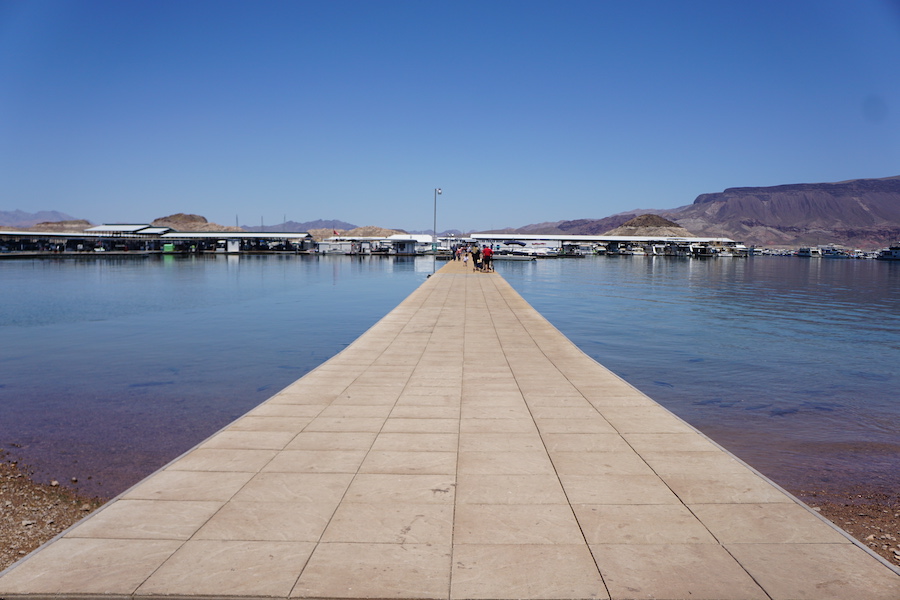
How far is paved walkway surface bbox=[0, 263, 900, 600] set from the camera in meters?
3.68

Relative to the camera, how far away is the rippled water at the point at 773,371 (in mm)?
8711

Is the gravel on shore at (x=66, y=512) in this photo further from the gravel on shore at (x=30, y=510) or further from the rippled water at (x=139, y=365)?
the rippled water at (x=139, y=365)

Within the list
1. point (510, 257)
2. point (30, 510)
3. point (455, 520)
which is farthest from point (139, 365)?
point (510, 257)

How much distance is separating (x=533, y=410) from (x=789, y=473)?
11.6 feet

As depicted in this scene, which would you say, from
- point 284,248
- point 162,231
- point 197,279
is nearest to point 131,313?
point 197,279

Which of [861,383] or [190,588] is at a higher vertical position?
[190,588]

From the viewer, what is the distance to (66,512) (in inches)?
255

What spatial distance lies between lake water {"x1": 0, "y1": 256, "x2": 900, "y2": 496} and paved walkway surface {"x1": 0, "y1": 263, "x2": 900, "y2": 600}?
270cm

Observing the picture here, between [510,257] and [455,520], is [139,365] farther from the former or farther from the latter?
[510,257]

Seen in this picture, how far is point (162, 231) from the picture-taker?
12706 cm

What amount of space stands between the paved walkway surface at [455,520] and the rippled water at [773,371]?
2897 mm

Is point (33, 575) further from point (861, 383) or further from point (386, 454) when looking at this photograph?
point (861, 383)

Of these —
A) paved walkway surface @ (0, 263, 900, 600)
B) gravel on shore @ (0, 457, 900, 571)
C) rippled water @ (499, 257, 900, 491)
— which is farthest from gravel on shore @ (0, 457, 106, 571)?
rippled water @ (499, 257, 900, 491)

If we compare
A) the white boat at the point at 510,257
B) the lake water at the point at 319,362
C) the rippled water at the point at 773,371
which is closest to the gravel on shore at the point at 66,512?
the lake water at the point at 319,362
